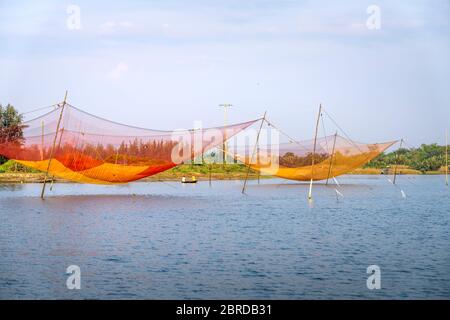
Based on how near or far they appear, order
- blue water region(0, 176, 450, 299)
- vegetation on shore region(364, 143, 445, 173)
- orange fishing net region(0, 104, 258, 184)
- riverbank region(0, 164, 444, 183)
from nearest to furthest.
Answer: blue water region(0, 176, 450, 299) < orange fishing net region(0, 104, 258, 184) < riverbank region(0, 164, 444, 183) < vegetation on shore region(364, 143, 445, 173)

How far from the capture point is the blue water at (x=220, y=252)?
14.5 m

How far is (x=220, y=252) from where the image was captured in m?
19.7

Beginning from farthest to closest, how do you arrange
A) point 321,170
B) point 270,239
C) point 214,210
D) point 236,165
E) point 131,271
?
point 236,165, point 321,170, point 214,210, point 270,239, point 131,271

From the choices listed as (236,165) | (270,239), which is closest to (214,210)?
(270,239)

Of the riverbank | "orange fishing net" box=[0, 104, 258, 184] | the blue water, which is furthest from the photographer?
the riverbank

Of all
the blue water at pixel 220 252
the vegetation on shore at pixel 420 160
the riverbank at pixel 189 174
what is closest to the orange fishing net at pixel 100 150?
the blue water at pixel 220 252

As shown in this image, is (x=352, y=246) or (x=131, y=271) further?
(x=352, y=246)

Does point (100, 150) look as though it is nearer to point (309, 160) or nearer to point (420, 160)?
point (309, 160)

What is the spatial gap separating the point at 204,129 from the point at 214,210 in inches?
165

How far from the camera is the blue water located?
47.6 ft

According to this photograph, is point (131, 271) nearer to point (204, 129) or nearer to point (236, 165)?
point (204, 129)

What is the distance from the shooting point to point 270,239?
898 inches

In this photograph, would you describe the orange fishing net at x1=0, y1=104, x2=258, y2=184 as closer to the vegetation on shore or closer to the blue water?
the blue water

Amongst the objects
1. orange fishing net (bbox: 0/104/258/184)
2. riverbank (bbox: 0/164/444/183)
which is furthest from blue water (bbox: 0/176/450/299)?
riverbank (bbox: 0/164/444/183)
